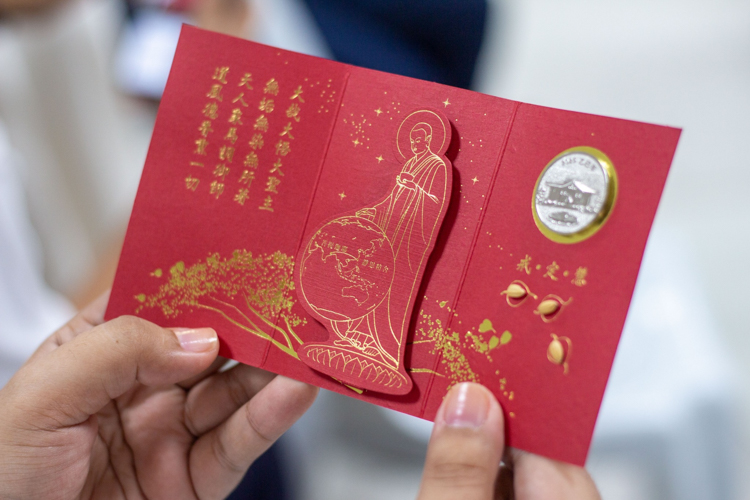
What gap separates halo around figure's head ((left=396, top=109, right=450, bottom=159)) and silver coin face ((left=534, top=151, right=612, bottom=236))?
125mm

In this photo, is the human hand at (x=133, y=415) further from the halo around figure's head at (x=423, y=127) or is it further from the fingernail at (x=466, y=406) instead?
the halo around figure's head at (x=423, y=127)

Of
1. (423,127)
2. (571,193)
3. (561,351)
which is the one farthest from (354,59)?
(561,351)

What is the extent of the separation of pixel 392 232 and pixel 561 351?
24cm

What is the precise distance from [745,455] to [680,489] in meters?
0.41

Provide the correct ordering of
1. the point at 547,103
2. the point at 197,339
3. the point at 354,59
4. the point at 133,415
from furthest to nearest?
the point at 547,103 < the point at 354,59 < the point at 133,415 < the point at 197,339

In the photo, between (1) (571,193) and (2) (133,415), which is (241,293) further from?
(1) (571,193)

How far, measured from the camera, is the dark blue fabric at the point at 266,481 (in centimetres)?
109

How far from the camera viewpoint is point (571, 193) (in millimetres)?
551

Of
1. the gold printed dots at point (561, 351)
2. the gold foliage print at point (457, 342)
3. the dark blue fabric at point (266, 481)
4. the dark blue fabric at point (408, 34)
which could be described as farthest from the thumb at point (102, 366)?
the dark blue fabric at point (408, 34)

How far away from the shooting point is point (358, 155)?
0.62m

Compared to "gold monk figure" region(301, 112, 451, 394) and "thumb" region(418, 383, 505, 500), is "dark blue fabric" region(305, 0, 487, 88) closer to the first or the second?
"gold monk figure" region(301, 112, 451, 394)

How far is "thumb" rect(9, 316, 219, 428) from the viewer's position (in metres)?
0.57

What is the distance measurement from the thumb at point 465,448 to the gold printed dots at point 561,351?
8 cm

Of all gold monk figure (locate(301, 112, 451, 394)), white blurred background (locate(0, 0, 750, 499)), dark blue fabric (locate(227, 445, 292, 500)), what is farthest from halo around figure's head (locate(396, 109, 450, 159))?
dark blue fabric (locate(227, 445, 292, 500))
